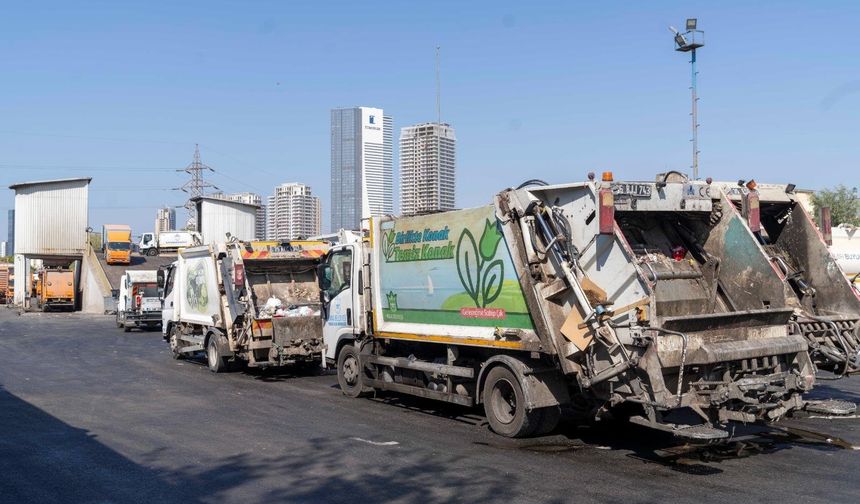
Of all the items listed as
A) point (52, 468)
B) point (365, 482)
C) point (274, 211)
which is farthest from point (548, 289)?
point (274, 211)

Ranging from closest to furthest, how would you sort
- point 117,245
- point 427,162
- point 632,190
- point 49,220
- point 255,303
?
point 632,190 < point 255,303 < point 427,162 < point 117,245 < point 49,220

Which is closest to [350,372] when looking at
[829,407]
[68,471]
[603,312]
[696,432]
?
[68,471]

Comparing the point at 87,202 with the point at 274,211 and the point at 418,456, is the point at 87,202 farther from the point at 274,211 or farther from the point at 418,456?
the point at 418,456

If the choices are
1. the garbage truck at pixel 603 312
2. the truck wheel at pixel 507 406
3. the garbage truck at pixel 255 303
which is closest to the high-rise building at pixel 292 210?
the garbage truck at pixel 255 303

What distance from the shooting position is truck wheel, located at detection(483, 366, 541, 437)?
28.6 ft

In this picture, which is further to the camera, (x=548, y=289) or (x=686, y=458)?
(x=548, y=289)

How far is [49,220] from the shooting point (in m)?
57.7

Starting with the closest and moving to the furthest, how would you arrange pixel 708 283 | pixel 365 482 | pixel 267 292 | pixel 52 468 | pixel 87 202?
pixel 365 482 → pixel 52 468 → pixel 708 283 → pixel 267 292 → pixel 87 202

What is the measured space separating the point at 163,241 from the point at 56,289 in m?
7.41

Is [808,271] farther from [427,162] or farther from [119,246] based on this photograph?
[119,246]

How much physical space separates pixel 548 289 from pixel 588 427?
7.39 ft

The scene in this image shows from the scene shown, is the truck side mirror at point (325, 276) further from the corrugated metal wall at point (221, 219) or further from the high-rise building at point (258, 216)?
the corrugated metal wall at point (221, 219)

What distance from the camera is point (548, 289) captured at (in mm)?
8422

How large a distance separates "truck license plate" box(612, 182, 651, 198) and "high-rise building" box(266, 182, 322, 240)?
67.4m
